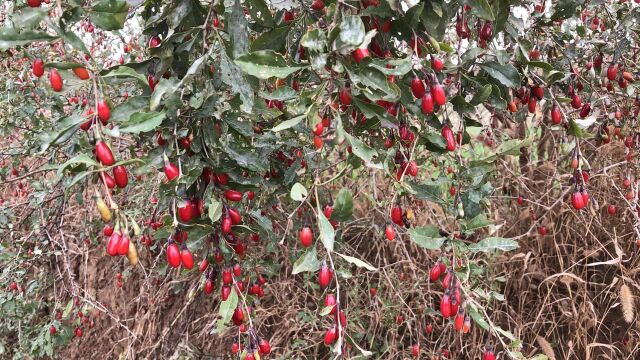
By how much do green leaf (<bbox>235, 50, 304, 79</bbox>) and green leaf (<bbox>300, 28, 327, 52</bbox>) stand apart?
0.34 feet

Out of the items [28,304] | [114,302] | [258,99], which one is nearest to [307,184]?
[258,99]

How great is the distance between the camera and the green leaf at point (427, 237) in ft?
4.24

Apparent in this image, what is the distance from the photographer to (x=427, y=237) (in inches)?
51.6

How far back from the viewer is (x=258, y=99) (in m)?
1.34

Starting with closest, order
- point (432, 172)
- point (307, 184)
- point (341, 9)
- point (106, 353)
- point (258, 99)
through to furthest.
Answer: point (341, 9), point (258, 99), point (307, 184), point (432, 172), point (106, 353)

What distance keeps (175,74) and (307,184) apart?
0.60 m

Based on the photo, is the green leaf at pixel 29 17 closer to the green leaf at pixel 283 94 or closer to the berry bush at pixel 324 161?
the berry bush at pixel 324 161

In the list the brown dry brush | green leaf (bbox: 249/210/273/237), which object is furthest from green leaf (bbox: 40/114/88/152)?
the brown dry brush

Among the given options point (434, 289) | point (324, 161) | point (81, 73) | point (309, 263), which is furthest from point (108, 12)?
point (434, 289)

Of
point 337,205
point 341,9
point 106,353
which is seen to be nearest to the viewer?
point 341,9

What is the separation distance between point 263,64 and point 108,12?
298mm

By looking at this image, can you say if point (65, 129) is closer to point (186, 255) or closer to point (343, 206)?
point (186, 255)

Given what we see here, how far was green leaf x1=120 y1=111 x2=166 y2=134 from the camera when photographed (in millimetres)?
999

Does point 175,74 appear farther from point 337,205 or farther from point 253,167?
point 337,205
